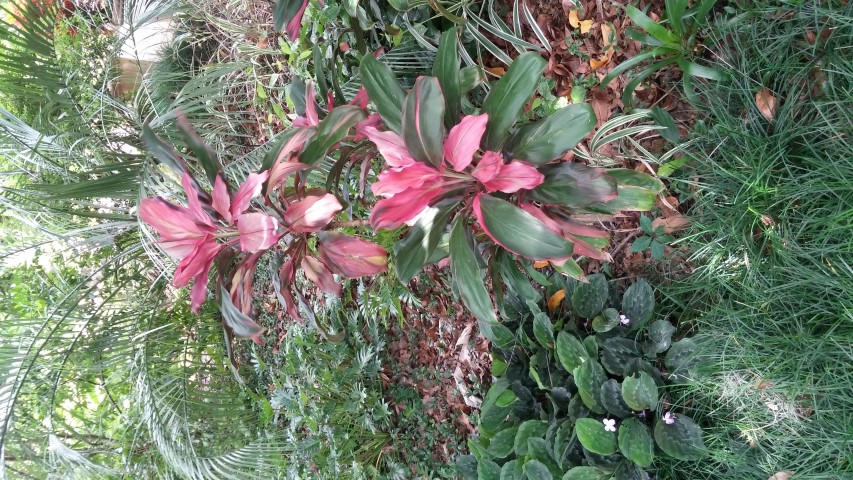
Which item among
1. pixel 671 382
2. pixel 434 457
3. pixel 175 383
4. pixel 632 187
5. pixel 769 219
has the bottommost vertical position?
pixel 434 457

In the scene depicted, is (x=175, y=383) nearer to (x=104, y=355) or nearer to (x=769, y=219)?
(x=104, y=355)

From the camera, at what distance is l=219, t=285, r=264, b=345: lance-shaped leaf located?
1.01m

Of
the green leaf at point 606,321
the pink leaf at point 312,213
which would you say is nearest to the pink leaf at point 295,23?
the pink leaf at point 312,213

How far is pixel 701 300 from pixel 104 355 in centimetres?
239

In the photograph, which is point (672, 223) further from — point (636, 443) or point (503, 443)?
point (503, 443)

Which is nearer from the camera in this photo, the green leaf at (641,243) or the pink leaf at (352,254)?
the pink leaf at (352,254)

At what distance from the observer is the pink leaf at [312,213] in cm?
96

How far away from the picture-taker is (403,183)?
3.02 feet

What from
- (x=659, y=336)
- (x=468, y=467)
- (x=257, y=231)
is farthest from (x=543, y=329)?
(x=257, y=231)

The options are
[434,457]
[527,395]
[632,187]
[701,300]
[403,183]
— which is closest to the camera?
[403,183]

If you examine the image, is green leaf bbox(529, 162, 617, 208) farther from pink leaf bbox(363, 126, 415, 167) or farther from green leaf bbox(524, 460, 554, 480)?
green leaf bbox(524, 460, 554, 480)

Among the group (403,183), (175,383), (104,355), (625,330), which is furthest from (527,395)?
(104,355)

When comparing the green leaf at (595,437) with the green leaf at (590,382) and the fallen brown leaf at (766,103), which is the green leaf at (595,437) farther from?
the fallen brown leaf at (766,103)

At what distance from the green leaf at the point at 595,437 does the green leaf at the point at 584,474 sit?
0.07 m
